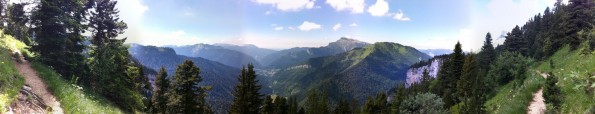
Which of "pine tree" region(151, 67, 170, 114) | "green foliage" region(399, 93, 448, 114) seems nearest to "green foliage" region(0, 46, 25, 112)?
"pine tree" region(151, 67, 170, 114)

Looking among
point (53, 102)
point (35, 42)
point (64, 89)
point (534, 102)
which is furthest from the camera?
point (534, 102)

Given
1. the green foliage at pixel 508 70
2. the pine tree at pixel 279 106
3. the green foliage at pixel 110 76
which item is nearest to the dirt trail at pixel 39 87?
the green foliage at pixel 110 76

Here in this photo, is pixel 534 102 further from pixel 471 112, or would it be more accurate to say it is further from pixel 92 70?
pixel 92 70

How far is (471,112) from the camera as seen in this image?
41.6m

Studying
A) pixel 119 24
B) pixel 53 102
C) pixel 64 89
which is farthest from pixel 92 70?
pixel 53 102

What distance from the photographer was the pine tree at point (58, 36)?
107ft

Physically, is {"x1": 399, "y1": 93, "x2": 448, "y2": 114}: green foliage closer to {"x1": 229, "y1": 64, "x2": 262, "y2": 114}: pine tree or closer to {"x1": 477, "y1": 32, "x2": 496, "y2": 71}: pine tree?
{"x1": 229, "y1": 64, "x2": 262, "y2": 114}: pine tree

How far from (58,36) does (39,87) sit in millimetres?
11337

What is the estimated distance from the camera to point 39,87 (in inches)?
950

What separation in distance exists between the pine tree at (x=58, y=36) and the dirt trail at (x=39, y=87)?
400 centimetres

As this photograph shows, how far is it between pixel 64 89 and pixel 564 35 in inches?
3010

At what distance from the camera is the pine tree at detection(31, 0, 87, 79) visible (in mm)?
32500

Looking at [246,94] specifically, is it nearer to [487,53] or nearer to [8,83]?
[8,83]

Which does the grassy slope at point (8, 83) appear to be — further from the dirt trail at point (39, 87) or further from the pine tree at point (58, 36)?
the pine tree at point (58, 36)
